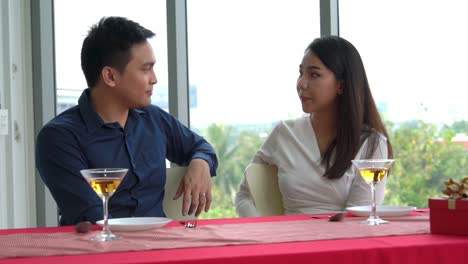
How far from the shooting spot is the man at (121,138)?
2135 millimetres

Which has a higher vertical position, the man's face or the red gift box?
the man's face

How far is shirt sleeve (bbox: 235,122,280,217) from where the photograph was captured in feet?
8.00

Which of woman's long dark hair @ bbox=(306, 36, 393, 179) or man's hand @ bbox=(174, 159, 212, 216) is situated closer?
man's hand @ bbox=(174, 159, 212, 216)

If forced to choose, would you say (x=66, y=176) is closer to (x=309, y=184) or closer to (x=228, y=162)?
(x=309, y=184)

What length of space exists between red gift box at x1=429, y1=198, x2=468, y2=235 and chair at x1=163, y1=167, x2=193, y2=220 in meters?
1.00

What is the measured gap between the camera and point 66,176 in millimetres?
2105

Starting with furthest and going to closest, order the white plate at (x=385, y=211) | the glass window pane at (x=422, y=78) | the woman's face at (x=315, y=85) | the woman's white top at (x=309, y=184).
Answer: the glass window pane at (x=422, y=78) < the woman's face at (x=315, y=85) < the woman's white top at (x=309, y=184) < the white plate at (x=385, y=211)

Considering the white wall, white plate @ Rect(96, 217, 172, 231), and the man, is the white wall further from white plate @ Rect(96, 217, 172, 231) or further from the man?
white plate @ Rect(96, 217, 172, 231)

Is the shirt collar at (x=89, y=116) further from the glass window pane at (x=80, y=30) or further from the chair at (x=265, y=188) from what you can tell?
the glass window pane at (x=80, y=30)

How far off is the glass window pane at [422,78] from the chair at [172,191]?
1.30 metres

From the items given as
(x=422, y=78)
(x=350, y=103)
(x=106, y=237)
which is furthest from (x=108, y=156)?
(x=422, y=78)

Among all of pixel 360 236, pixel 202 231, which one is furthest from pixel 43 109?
pixel 360 236

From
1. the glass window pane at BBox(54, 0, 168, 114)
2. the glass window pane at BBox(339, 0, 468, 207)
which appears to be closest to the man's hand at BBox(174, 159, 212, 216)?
the glass window pane at BBox(339, 0, 468, 207)

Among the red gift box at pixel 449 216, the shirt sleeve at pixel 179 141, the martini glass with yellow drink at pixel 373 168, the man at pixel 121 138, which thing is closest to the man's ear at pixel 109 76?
the man at pixel 121 138
